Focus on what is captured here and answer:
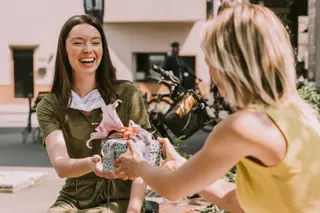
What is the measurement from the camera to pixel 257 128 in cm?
169

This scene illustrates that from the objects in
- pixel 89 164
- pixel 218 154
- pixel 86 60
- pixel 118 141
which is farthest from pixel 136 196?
pixel 218 154

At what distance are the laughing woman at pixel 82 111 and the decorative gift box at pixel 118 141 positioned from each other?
1.51 ft

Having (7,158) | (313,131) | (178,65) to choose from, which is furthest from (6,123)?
(313,131)

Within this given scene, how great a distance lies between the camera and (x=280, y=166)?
172 cm

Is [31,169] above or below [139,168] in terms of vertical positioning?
below

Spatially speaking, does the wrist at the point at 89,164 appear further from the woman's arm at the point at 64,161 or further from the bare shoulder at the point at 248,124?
the bare shoulder at the point at 248,124

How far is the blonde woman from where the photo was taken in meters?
1.70

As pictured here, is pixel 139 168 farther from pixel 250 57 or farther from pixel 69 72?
pixel 69 72

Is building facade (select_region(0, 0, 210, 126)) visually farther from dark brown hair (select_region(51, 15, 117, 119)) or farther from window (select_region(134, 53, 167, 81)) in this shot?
dark brown hair (select_region(51, 15, 117, 119))

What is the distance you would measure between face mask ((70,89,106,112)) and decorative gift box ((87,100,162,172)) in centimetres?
53

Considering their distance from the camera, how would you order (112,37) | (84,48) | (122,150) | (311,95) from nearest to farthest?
(122,150) < (84,48) < (311,95) < (112,37)

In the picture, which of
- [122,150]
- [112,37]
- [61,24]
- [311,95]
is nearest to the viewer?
[122,150]

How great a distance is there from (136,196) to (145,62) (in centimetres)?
2262

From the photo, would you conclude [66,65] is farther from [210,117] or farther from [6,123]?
[6,123]
